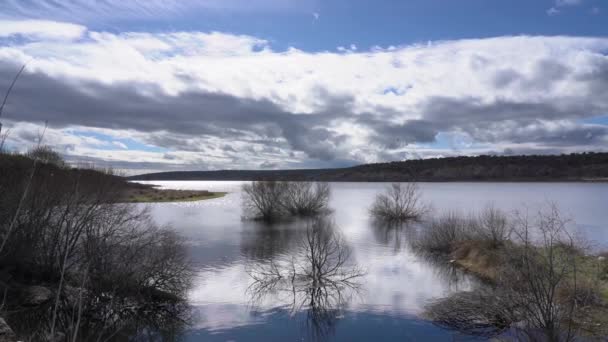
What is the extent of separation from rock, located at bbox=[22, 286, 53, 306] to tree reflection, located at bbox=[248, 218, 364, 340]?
8.46 m

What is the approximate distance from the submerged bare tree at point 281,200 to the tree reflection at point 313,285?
2898cm

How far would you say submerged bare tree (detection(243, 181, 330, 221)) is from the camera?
5813 cm

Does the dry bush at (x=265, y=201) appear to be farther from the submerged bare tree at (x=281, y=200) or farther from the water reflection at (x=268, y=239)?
the water reflection at (x=268, y=239)

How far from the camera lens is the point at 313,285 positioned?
78.4 feet

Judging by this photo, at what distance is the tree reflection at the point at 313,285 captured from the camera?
65.5 feet

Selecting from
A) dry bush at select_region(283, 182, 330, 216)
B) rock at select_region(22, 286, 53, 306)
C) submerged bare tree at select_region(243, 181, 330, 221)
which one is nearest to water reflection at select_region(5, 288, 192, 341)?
rock at select_region(22, 286, 53, 306)

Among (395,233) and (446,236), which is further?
(395,233)

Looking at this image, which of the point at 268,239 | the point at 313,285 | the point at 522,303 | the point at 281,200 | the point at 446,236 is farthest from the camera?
the point at 281,200

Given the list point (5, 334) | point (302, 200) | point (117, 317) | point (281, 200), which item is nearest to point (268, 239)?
point (281, 200)

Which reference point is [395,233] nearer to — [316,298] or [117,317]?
[316,298]

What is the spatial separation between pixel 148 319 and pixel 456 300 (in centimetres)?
1223

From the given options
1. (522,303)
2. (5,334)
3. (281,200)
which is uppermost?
(281,200)

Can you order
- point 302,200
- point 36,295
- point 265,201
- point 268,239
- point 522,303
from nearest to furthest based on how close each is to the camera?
point 522,303 < point 36,295 < point 268,239 < point 265,201 < point 302,200

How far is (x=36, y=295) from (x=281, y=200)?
4176cm
